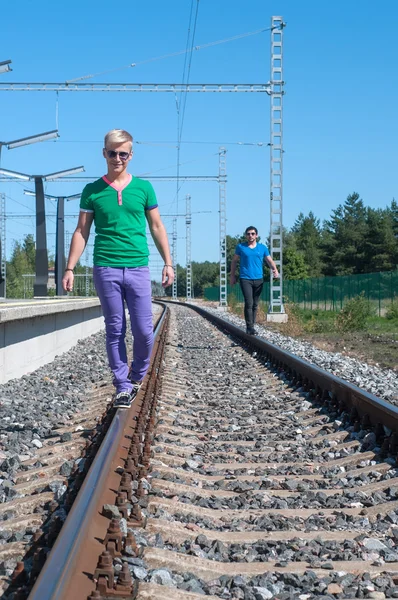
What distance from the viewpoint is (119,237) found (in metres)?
5.70

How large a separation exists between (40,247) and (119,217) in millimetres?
19266

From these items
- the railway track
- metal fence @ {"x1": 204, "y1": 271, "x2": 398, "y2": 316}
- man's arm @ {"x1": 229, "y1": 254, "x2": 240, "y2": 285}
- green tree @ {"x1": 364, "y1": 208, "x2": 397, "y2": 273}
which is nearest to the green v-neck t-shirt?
the railway track

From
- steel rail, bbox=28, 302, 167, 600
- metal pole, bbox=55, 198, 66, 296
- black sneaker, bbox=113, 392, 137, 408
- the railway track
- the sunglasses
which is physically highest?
metal pole, bbox=55, 198, 66, 296

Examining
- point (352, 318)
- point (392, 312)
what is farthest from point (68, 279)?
point (392, 312)

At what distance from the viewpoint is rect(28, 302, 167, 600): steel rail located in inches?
94.1

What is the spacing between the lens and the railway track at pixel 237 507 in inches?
111

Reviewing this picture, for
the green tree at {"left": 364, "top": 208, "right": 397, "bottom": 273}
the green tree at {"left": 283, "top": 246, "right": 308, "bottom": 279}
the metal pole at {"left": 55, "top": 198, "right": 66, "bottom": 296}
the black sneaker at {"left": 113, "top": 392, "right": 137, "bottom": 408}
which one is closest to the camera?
the black sneaker at {"left": 113, "top": 392, "right": 137, "bottom": 408}

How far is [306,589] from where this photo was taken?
288 cm

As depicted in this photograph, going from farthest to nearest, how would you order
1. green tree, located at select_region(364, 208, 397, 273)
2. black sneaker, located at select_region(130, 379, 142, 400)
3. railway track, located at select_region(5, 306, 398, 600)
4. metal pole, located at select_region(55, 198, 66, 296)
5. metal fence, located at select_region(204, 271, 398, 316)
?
green tree, located at select_region(364, 208, 397, 273) → metal fence, located at select_region(204, 271, 398, 316) → metal pole, located at select_region(55, 198, 66, 296) → black sneaker, located at select_region(130, 379, 142, 400) → railway track, located at select_region(5, 306, 398, 600)

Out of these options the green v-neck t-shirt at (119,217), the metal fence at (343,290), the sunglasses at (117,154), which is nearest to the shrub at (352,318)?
the metal fence at (343,290)

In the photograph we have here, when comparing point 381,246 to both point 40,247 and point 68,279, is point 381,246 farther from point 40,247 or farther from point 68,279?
point 68,279

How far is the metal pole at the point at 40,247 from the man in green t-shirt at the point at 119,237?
18823mm

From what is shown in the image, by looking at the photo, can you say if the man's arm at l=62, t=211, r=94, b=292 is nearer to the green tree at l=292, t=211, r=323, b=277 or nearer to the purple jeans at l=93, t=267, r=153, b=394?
the purple jeans at l=93, t=267, r=153, b=394

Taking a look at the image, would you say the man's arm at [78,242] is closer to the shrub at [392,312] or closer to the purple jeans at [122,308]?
the purple jeans at [122,308]
